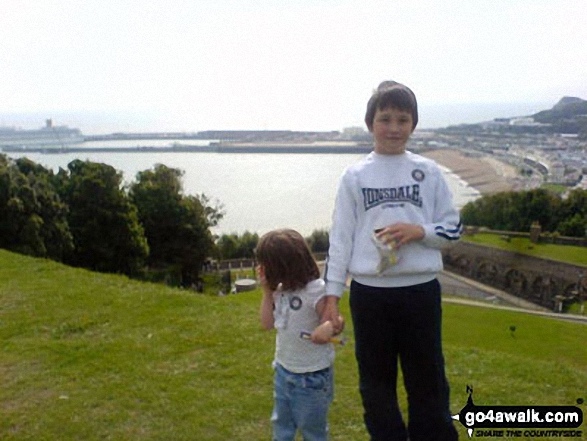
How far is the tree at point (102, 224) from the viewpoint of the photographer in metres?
15.5

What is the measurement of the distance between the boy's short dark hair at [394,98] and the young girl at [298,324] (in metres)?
0.62

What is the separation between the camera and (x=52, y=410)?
10.4 feet

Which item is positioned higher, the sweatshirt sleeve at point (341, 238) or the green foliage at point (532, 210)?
the sweatshirt sleeve at point (341, 238)

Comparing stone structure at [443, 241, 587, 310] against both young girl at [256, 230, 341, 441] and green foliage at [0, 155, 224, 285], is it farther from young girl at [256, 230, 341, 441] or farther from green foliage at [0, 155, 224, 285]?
young girl at [256, 230, 341, 441]

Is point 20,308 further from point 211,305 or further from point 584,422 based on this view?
point 584,422

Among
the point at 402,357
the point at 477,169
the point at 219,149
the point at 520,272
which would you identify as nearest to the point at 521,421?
the point at 402,357

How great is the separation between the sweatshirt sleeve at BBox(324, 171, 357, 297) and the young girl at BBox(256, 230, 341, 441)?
0.42ft

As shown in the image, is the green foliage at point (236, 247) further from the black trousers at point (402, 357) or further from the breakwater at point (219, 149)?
the breakwater at point (219, 149)

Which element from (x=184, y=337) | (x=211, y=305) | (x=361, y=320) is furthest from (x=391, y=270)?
(x=211, y=305)

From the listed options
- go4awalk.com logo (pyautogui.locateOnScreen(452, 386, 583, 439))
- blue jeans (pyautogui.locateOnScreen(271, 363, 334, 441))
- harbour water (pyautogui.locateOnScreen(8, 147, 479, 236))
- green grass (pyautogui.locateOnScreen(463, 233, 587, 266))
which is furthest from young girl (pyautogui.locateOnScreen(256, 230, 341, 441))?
green grass (pyautogui.locateOnScreen(463, 233, 587, 266))

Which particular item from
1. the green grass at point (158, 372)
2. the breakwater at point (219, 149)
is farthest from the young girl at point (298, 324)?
the breakwater at point (219, 149)

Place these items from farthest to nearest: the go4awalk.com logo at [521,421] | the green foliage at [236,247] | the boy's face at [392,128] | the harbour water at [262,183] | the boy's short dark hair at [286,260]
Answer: the harbour water at [262,183], the green foliage at [236,247], the go4awalk.com logo at [521,421], the boy's short dark hair at [286,260], the boy's face at [392,128]

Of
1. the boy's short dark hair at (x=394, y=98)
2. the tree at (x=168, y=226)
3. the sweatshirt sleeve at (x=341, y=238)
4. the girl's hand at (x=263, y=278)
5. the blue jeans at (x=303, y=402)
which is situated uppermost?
the boy's short dark hair at (x=394, y=98)

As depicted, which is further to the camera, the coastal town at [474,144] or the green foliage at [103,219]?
the coastal town at [474,144]
